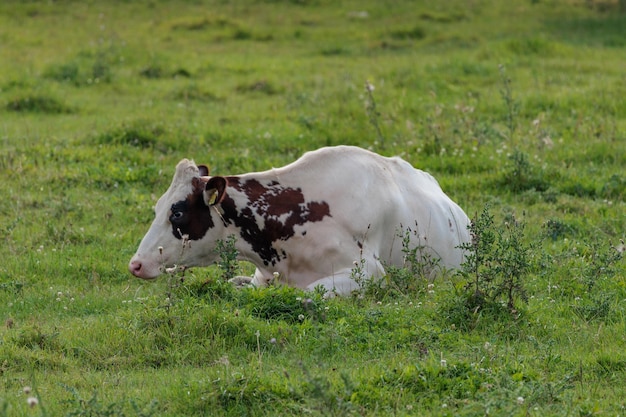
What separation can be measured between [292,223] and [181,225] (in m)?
0.92

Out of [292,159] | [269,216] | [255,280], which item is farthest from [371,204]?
[292,159]

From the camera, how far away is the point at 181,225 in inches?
348

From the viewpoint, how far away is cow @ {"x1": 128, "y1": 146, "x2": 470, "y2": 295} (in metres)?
8.80

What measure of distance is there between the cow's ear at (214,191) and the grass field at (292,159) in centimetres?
64

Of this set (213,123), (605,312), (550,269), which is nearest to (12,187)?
(213,123)

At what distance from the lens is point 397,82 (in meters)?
17.8

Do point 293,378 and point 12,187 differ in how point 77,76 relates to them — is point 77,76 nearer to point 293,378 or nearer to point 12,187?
point 12,187

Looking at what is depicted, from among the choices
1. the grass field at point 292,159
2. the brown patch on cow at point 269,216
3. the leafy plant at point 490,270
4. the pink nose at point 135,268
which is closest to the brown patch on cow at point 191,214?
the brown patch on cow at point 269,216

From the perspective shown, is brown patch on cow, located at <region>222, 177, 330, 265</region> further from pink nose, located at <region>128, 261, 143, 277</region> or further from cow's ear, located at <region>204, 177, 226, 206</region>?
pink nose, located at <region>128, 261, 143, 277</region>

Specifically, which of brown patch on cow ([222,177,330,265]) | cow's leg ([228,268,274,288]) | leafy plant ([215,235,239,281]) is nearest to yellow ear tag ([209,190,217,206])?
brown patch on cow ([222,177,330,265])

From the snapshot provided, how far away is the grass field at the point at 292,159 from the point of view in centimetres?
650

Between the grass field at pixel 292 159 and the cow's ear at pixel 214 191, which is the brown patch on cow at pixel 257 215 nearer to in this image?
the cow's ear at pixel 214 191

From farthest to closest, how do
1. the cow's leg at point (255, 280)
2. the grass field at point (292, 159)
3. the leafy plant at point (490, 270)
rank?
the cow's leg at point (255, 280) → the leafy plant at point (490, 270) → the grass field at point (292, 159)

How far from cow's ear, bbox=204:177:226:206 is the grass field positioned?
0.64m
